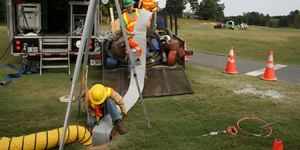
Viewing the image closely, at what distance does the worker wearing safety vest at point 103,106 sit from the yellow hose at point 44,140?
347 mm

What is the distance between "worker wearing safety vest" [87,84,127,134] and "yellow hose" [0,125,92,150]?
1.14ft

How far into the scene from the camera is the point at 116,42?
6.88m

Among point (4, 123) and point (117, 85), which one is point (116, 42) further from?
point (4, 123)

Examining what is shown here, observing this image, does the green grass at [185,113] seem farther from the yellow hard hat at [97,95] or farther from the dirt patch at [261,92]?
the yellow hard hat at [97,95]

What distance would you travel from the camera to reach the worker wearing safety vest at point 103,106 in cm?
423

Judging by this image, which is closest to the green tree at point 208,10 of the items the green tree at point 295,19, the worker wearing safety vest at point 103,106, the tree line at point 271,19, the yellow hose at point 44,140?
the tree line at point 271,19

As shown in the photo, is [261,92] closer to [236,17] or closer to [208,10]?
[208,10]

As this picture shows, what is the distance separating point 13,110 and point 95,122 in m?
1.90

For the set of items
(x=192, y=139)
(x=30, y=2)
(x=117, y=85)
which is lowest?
(x=192, y=139)

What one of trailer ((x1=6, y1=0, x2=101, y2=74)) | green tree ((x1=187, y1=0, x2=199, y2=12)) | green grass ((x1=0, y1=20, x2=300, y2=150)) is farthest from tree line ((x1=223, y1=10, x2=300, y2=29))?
green grass ((x1=0, y1=20, x2=300, y2=150))

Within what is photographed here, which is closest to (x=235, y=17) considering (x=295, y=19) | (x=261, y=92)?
(x=295, y=19)

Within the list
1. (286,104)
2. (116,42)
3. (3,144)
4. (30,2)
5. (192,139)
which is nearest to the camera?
(3,144)

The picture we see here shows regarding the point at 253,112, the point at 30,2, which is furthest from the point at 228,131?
the point at 30,2

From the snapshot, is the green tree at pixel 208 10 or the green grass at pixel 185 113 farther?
the green tree at pixel 208 10
